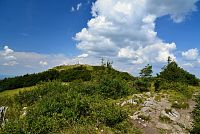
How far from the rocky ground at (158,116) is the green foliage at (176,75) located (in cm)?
2263

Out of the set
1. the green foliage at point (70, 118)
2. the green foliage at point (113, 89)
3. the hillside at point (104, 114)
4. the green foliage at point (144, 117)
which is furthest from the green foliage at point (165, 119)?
the green foliage at point (113, 89)

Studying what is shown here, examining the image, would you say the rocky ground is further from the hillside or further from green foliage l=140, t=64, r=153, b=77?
green foliage l=140, t=64, r=153, b=77

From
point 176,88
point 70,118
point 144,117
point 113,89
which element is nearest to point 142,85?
point 176,88

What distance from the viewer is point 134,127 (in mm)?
23625

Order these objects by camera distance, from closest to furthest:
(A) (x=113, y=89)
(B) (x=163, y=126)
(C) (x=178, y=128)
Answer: (B) (x=163, y=126), (C) (x=178, y=128), (A) (x=113, y=89)

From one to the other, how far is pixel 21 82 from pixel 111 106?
263 ft

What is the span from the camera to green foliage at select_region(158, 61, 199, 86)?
186 ft

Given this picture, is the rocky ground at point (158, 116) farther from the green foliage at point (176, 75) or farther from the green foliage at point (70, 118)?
the green foliage at point (176, 75)

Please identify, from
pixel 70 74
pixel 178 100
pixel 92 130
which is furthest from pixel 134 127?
pixel 70 74

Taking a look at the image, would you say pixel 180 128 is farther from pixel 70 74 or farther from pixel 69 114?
pixel 70 74

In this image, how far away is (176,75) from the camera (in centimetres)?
5719

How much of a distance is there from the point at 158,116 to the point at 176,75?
31084 millimetres

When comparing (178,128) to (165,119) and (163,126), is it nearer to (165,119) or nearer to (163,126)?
(163,126)

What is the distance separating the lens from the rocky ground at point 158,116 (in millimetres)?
25066
